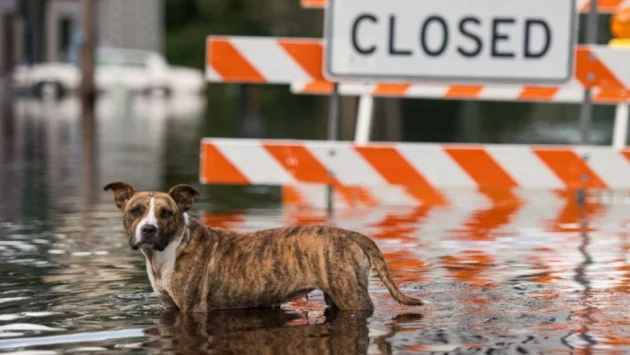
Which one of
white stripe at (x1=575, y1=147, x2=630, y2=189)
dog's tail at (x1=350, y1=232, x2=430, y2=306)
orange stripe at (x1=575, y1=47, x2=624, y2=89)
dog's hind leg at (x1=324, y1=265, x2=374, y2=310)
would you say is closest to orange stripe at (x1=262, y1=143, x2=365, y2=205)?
white stripe at (x1=575, y1=147, x2=630, y2=189)

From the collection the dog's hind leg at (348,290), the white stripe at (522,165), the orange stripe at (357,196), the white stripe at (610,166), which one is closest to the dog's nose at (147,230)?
the dog's hind leg at (348,290)

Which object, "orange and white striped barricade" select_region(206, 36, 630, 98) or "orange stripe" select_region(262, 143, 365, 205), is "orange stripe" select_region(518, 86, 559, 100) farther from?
"orange stripe" select_region(262, 143, 365, 205)

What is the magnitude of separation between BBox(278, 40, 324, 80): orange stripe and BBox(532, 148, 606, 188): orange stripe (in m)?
1.77

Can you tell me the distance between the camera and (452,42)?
1387cm

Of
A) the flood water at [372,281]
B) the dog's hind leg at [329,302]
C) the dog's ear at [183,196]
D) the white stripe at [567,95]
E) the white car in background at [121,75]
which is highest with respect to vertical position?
the white stripe at [567,95]

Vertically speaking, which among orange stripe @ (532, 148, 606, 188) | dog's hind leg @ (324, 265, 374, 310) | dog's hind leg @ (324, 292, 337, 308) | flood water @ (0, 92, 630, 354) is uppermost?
orange stripe @ (532, 148, 606, 188)

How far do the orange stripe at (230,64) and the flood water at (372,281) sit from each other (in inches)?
42.9

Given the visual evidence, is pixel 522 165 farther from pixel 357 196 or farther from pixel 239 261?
pixel 239 261

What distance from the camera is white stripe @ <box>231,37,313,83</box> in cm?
1370

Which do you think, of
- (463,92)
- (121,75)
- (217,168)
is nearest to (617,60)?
(463,92)

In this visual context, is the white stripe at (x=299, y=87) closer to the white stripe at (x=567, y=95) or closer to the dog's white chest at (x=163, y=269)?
the white stripe at (x=567, y=95)

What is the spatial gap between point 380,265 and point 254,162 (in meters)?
5.09

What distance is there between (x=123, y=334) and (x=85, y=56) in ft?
149

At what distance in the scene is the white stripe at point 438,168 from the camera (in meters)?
13.7
